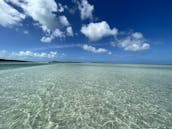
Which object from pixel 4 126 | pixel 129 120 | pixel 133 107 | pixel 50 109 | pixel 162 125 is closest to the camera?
pixel 4 126

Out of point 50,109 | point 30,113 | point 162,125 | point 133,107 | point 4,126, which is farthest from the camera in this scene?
point 133,107

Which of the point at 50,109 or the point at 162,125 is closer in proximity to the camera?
the point at 162,125

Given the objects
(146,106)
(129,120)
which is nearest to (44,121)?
(129,120)

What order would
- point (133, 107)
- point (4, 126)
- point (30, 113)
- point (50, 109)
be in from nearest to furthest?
point (4, 126)
point (30, 113)
point (50, 109)
point (133, 107)

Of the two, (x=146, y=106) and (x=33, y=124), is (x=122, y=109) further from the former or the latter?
(x=33, y=124)

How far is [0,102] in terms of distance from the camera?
5543 mm

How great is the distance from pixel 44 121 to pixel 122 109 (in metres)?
3.36

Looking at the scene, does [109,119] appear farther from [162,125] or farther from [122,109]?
[162,125]

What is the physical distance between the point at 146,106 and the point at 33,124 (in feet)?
16.6

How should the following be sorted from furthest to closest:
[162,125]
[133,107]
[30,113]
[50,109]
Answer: [133,107]
[50,109]
[30,113]
[162,125]

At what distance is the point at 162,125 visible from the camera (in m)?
3.92

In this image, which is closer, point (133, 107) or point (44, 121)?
point (44, 121)

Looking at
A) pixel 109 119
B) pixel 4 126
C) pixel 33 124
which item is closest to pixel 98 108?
pixel 109 119

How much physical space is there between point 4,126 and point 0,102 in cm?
249
